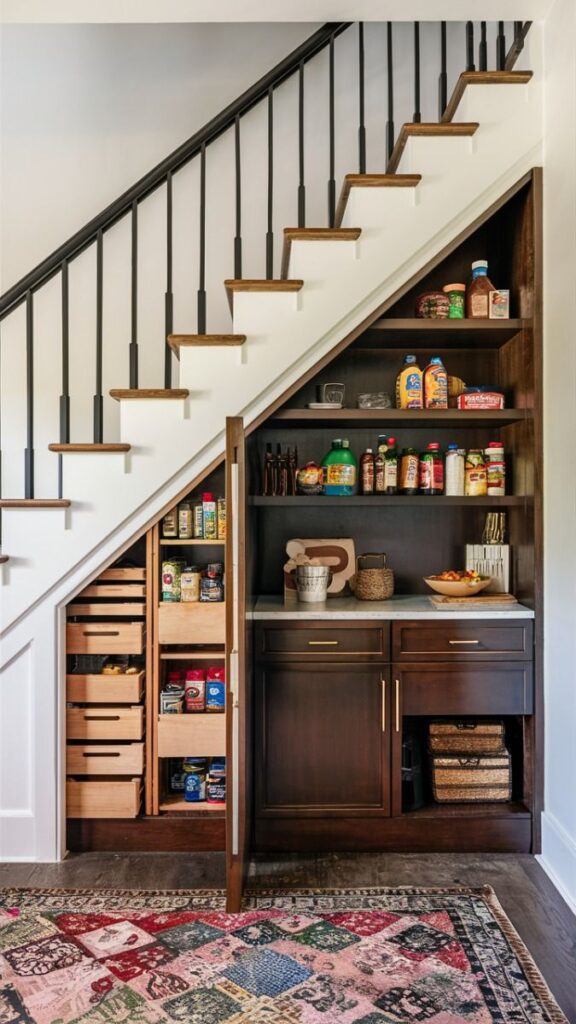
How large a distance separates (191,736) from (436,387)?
1667 millimetres

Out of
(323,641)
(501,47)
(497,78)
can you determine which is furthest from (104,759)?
(501,47)

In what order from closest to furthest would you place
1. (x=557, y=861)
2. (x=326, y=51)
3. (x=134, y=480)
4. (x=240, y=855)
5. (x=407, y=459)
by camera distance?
(x=240, y=855) → (x=557, y=861) → (x=134, y=480) → (x=407, y=459) → (x=326, y=51)

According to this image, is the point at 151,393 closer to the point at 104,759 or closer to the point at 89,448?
the point at 89,448

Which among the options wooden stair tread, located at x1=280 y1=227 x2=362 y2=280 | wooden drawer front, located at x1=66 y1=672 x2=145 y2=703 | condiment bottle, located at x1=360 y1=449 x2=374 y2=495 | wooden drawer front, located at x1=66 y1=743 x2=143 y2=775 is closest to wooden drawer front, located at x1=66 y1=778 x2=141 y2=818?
wooden drawer front, located at x1=66 y1=743 x2=143 y2=775

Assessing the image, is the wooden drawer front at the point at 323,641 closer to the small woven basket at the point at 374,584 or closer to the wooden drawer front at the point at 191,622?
the wooden drawer front at the point at 191,622

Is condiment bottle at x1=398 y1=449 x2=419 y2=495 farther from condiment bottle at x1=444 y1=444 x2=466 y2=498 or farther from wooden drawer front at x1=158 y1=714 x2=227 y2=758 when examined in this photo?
wooden drawer front at x1=158 y1=714 x2=227 y2=758

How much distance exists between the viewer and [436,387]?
2.84 metres

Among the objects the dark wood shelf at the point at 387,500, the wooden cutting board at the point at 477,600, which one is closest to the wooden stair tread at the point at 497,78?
the dark wood shelf at the point at 387,500

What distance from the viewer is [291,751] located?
8.78ft

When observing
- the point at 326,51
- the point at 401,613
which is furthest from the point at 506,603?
the point at 326,51

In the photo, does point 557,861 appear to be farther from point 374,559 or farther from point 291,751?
point 374,559

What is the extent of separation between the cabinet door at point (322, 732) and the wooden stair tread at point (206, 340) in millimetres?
1207

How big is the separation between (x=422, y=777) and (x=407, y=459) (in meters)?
1.27

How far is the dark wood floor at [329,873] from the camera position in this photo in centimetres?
234
